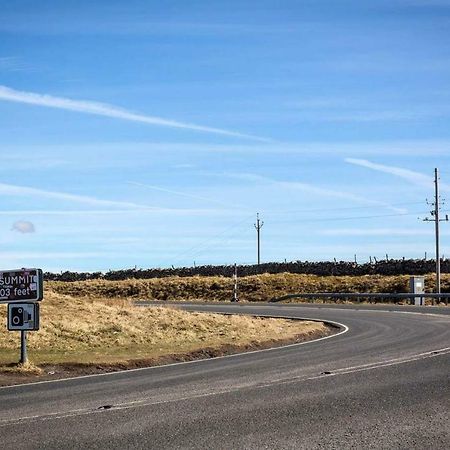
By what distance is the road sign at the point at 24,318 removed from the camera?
18.2 m

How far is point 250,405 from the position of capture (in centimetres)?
1175

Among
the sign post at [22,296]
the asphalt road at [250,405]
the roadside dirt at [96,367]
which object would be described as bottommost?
the roadside dirt at [96,367]

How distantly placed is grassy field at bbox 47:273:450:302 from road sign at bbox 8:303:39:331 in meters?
45.6

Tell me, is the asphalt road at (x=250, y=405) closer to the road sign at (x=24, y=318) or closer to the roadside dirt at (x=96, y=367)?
the roadside dirt at (x=96, y=367)

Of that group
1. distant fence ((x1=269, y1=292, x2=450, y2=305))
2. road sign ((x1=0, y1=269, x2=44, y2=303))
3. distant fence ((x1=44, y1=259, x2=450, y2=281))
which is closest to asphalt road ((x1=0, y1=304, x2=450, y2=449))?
road sign ((x1=0, y1=269, x2=44, y2=303))

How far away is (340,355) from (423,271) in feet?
198

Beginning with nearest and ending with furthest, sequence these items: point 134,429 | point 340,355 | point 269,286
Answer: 1. point 134,429
2. point 340,355
3. point 269,286

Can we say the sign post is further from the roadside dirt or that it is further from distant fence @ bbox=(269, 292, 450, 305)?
distant fence @ bbox=(269, 292, 450, 305)

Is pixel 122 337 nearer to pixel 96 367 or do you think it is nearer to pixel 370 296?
pixel 96 367

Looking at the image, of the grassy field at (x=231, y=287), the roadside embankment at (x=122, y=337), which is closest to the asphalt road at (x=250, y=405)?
the roadside embankment at (x=122, y=337)

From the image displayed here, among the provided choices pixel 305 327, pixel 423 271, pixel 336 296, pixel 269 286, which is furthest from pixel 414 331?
pixel 423 271

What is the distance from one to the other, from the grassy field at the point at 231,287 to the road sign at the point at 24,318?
150ft

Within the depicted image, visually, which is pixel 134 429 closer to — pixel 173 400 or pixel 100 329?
pixel 173 400

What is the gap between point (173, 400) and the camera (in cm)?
1225
